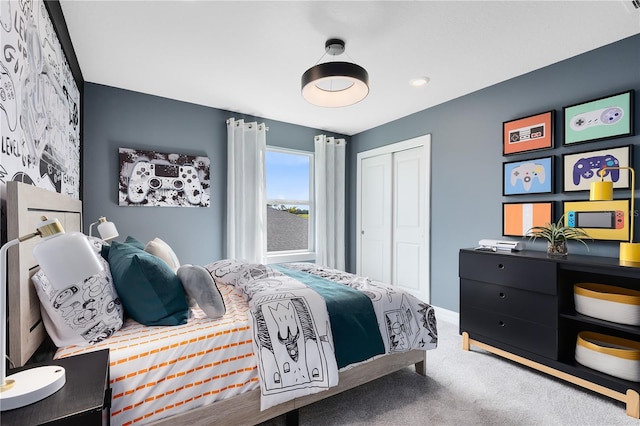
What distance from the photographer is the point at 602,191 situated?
2.04m

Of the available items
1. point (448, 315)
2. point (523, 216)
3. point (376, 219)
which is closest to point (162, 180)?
point (376, 219)

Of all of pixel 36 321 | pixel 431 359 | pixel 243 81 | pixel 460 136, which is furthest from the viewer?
pixel 460 136

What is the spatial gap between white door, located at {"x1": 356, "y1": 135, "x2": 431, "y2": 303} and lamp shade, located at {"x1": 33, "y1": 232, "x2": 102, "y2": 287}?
351cm

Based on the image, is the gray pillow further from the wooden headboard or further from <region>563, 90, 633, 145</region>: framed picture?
<region>563, 90, 633, 145</region>: framed picture

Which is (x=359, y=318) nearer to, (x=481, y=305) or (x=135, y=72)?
(x=481, y=305)

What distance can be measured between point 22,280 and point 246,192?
2.85m

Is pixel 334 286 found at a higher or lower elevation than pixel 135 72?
lower

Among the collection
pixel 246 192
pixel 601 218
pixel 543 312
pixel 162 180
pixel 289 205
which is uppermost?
pixel 162 180

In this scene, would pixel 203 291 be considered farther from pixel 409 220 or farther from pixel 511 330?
pixel 409 220

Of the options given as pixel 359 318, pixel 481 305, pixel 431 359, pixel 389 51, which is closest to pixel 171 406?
pixel 359 318

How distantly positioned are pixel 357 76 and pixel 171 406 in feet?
7.02

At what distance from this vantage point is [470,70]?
2.77 m

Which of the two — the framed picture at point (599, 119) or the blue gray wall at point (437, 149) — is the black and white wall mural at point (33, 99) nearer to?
the blue gray wall at point (437, 149)

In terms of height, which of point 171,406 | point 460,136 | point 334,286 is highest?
point 460,136
